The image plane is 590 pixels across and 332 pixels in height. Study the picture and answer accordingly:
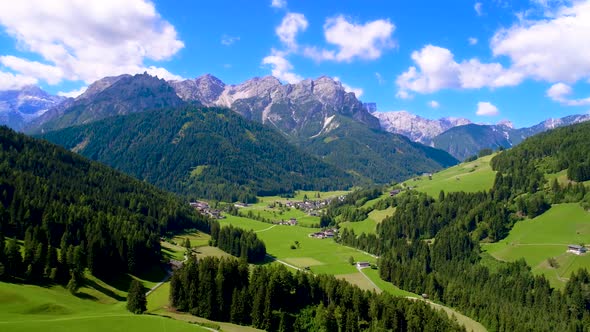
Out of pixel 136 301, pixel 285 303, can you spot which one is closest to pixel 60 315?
pixel 136 301

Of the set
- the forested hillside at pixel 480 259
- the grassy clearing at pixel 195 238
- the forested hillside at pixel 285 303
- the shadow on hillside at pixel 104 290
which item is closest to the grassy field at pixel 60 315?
the shadow on hillside at pixel 104 290

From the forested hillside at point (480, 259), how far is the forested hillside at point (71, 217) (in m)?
74.2

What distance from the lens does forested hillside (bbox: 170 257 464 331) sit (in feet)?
261

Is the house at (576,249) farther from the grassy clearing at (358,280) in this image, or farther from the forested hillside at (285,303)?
the forested hillside at (285,303)

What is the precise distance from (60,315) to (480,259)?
444 ft

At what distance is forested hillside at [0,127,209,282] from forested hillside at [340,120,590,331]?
74222 mm

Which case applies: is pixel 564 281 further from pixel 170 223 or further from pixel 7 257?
pixel 7 257

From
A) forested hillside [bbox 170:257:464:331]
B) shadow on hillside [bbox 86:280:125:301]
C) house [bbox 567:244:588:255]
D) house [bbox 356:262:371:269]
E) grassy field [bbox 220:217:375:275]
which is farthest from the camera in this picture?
house [bbox 356:262:371:269]

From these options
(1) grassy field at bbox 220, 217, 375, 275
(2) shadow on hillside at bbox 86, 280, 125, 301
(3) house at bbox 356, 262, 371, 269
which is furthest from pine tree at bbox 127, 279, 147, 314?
(3) house at bbox 356, 262, 371, 269

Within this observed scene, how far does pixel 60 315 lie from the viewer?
63000 millimetres

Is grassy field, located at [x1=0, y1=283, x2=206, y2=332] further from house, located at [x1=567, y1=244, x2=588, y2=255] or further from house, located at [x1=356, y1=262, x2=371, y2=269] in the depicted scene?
house, located at [x1=567, y1=244, x2=588, y2=255]

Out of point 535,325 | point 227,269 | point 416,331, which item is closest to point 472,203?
point 535,325

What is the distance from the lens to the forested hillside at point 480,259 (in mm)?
112062

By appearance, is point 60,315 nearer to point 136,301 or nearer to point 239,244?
point 136,301
